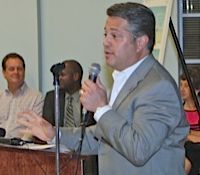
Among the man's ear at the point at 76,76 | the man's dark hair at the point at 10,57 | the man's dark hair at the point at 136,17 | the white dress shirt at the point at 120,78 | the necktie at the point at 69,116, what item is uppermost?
the man's dark hair at the point at 136,17

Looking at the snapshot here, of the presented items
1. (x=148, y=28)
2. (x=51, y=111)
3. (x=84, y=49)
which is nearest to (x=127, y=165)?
(x=148, y=28)

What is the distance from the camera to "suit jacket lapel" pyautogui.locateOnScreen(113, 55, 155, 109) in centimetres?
209

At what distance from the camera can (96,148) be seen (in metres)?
2.38

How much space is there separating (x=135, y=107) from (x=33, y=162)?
1.08 m

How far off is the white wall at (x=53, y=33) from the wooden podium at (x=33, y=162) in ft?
8.25

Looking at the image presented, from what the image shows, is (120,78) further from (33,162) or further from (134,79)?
(33,162)

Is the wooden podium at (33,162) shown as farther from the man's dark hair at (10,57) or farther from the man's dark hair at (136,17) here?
the man's dark hair at (10,57)

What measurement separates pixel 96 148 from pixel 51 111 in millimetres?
2552

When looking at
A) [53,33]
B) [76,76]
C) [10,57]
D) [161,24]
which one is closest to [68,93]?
[76,76]

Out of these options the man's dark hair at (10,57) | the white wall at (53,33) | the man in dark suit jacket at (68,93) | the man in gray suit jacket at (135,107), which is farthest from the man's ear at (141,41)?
the white wall at (53,33)

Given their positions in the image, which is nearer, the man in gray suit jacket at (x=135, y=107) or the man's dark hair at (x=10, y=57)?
the man in gray suit jacket at (x=135, y=107)

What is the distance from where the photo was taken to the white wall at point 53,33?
547 centimetres

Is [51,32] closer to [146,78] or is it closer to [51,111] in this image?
[51,111]

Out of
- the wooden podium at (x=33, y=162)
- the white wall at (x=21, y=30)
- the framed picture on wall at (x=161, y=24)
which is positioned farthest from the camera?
the white wall at (x=21, y=30)
